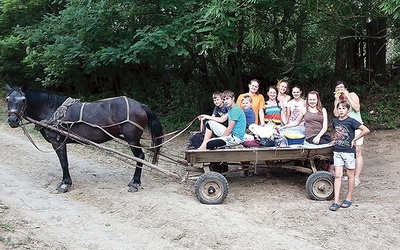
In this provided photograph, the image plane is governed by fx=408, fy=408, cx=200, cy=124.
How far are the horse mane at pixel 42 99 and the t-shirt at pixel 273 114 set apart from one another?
336cm

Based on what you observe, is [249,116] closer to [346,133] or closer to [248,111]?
[248,111]

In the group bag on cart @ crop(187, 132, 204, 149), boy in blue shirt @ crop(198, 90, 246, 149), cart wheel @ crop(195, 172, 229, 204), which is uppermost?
boy in blue shirt @ crop(198, 90, 246, 149)

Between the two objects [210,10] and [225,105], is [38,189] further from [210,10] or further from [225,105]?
[210,10]

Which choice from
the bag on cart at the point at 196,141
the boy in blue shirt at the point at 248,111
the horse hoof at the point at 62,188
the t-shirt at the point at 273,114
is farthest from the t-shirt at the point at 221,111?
the horse hoof at the point at 62,188

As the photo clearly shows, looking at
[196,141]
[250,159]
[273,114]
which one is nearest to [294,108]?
[273,114]

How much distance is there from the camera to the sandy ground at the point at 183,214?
448 centimetres

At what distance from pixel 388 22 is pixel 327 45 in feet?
4.72

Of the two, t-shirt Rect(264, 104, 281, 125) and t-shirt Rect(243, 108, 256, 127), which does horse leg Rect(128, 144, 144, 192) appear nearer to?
t-shirt Rect(243, 108, 256, 127)

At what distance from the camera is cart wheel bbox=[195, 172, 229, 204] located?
18.5 feet

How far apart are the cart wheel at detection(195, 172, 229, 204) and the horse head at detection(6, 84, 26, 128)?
9.74ft

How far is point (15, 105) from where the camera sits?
6227 millimetres

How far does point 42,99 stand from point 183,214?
3.09 m

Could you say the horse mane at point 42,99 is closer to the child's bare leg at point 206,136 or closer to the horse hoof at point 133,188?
the horse hoof at point 133,188

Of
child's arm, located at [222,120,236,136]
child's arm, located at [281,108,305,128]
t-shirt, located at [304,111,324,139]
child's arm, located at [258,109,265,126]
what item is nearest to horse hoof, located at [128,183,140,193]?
child's arm, located at [222,120,236,136]
